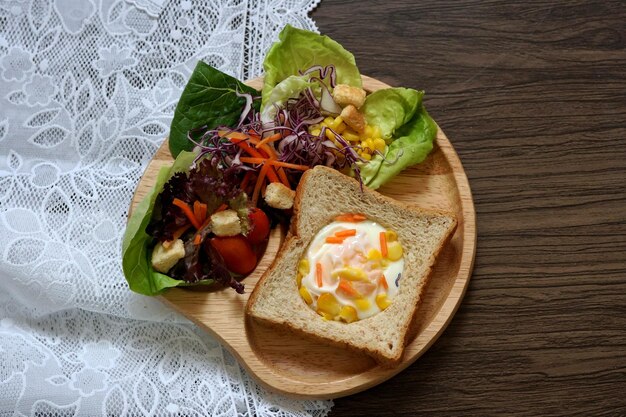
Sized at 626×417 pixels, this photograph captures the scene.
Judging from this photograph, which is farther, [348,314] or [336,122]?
[336,122]

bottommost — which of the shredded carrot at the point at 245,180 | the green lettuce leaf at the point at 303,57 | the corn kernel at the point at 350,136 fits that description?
the shredded carrot at the point at 245,180

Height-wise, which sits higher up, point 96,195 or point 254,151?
point 254,151

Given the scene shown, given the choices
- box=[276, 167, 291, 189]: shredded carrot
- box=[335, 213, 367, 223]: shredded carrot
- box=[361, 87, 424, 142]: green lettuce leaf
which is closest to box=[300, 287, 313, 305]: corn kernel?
box=[335, 213, 367, 223]: shredded carrot

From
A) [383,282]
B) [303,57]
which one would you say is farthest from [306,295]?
[303,57]

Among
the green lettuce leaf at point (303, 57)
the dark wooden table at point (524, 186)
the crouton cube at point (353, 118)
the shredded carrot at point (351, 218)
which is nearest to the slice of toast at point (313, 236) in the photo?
the shredded carrot at point (351, 218)

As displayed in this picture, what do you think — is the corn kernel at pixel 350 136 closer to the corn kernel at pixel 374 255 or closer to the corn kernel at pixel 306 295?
the corn kernel at pixel 374 255

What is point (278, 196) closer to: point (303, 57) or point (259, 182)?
point (259, 182)

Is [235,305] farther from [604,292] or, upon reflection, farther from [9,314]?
[604,292]

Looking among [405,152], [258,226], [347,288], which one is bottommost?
[347,288]
